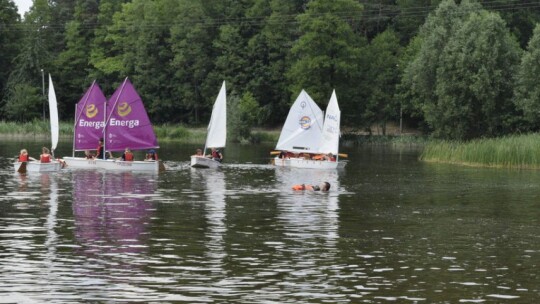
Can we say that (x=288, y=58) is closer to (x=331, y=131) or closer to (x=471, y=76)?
(x=471, y=76)

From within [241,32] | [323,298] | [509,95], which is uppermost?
[241,32]

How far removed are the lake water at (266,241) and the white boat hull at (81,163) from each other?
7993 millimetres

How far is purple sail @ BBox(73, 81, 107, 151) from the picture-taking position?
6969 centimetres

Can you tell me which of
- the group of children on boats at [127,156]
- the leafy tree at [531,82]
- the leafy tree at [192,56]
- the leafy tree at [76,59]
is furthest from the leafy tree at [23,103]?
the leafy tree at [531,82]

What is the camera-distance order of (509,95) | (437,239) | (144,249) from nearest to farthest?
1. (144,249)
2. (437,239)
3. (509,95)

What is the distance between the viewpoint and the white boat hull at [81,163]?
224ft

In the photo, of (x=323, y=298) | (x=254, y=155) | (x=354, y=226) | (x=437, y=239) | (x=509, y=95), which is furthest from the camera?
(x=509, y=95)

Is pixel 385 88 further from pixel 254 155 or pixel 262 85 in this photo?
pixel 254 155

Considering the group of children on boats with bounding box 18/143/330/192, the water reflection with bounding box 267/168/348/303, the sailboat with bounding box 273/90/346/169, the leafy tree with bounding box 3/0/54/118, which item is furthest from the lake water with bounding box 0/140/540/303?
the leafy tree with bounding box 3/0/54/118

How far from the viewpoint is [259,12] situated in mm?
137750

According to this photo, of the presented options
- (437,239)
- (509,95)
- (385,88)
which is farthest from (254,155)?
(437,239)

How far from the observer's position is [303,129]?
77375 millimetres

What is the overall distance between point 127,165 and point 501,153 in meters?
24.8

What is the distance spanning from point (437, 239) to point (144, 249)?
9.48 m
